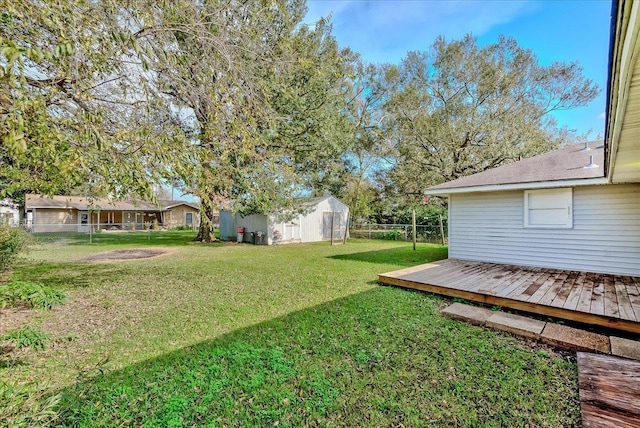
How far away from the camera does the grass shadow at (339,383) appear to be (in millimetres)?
2098

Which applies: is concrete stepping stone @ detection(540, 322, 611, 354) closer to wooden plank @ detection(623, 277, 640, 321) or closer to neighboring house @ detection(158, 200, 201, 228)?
wooden plank @ detection(623, 277, 640, 321)

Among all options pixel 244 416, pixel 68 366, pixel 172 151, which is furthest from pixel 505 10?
pixel 68 366

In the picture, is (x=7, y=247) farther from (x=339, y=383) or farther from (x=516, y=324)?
(x=516, y=324)

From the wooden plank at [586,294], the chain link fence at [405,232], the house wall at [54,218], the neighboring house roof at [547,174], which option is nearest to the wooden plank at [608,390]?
the wooden plank at [586,294]

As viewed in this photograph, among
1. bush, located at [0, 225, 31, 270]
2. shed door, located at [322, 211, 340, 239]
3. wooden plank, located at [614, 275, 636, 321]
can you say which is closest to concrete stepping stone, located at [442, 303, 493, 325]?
wooden plank, located at [614, 275, 636, 321]

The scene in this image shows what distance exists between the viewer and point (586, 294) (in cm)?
425

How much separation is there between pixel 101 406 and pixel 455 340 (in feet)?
10.9

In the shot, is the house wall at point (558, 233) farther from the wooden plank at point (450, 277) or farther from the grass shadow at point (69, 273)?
the grass shadow at point (69, 273)

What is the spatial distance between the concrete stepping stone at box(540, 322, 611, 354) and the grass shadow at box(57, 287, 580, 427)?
1.13 feet

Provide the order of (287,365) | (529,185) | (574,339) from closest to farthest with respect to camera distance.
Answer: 1. (287,365)
2. (574,339)
3. (529,185)

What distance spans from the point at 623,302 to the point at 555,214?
112 inches

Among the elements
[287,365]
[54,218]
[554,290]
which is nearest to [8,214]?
[287,365]

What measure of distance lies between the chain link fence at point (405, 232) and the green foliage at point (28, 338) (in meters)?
13.8

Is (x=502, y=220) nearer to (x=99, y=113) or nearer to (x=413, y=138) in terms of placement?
(x=99, y=113)
